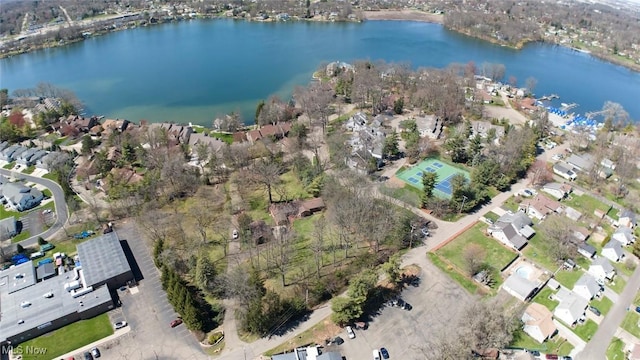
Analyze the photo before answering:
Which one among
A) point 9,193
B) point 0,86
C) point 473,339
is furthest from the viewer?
point 0,86

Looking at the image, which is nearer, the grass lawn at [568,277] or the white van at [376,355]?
the white van at [376,355]

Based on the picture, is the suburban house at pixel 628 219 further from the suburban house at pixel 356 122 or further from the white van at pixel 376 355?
the suburban house at pixel 356 122

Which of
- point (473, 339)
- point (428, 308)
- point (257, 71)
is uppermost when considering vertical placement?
point (257, 71)

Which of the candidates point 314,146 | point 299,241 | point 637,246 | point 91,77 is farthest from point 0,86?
point 637,246

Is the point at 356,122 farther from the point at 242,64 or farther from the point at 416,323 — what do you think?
the point at 242,64

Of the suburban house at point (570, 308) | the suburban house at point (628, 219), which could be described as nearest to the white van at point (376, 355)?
the suburban house at point (570, 308)

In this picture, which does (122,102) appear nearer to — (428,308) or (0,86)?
(0,86)

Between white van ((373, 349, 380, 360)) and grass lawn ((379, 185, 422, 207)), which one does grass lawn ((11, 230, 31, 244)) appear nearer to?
white van ((373, 349, 380, 360))
